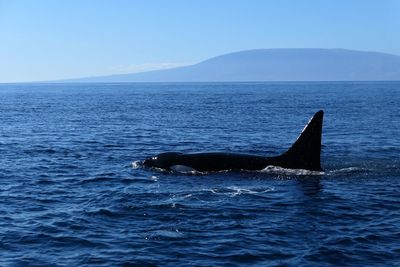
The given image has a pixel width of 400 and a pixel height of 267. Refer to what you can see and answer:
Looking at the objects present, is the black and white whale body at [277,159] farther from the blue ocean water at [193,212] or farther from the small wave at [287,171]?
the blue ocean water at [193,212]

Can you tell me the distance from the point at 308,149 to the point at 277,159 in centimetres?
172

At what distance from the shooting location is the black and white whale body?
96.0 feet

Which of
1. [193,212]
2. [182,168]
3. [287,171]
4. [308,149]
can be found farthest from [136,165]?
[193,212]

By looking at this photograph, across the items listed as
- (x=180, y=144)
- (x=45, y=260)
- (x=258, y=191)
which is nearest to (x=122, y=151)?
(x=180, y=144)

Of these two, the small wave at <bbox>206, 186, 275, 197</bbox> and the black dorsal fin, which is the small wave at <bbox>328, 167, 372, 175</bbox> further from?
the small wave at <bbox>206, 186, 275, 197</bbox>

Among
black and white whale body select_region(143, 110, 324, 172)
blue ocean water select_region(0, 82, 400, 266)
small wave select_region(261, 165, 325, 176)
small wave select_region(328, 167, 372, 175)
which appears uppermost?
A: black and white whale body select_region(143, 110, 324, 172)

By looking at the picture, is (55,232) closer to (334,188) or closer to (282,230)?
(282,230)

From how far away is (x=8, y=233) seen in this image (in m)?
19.0

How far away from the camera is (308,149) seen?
29484 millimetres

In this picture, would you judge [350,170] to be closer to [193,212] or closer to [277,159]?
[277,159]

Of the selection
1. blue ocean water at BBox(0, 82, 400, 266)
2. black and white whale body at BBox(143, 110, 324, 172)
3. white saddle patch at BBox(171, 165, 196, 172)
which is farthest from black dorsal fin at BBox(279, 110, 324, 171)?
white saddle patch at BBox(171, 165, 196, 172)

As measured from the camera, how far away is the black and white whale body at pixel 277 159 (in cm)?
2927

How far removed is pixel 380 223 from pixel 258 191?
635 centimetres

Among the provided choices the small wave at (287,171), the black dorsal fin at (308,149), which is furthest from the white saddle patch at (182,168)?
the black dorsal fin at (308,149)
